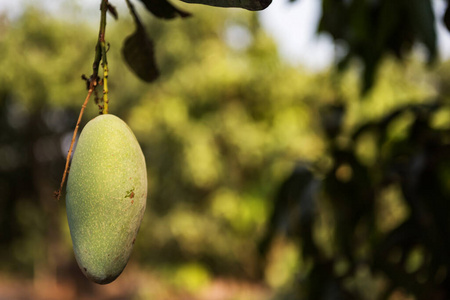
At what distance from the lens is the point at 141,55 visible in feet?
1.68

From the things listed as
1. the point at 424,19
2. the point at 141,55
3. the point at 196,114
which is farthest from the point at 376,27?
the point at 196,114

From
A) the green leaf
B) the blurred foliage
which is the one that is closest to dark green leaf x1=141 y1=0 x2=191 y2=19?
the green leaf

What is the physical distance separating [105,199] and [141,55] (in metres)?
0.23

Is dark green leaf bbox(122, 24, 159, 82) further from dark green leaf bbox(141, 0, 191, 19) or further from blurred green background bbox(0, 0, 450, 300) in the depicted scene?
blurred green background bbox(0, 0, 450, 300)

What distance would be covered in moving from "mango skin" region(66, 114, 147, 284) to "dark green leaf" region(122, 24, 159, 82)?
17 centimetres

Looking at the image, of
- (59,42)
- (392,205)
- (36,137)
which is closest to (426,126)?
(392,205)

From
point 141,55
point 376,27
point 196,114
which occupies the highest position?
point 141,55

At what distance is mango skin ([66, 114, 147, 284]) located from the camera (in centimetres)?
34

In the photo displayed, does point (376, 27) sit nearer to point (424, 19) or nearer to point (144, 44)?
point (424, 19)

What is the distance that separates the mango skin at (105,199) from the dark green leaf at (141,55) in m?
0.17

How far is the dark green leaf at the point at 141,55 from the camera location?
0.50 m

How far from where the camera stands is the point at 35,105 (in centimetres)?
834

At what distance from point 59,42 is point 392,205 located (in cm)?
602

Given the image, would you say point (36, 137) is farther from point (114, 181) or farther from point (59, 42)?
point (114, 181)
